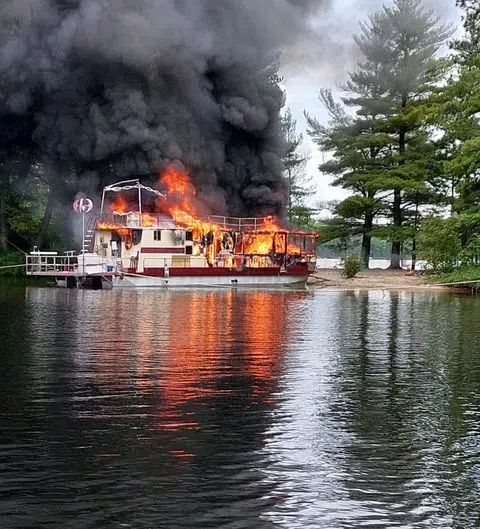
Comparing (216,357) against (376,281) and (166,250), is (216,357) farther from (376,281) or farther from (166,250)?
(166,250)

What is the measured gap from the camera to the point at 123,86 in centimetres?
6781

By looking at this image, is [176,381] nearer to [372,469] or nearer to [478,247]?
[372,469]

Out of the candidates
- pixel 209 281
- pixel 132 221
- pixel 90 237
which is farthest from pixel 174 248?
pixel 90 237

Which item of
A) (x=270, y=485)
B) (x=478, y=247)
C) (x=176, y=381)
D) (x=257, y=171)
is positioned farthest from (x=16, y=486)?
(x=257, y=171)

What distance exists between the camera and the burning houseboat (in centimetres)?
5712

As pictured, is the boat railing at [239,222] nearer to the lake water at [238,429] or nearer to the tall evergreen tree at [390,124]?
the tall evergreen tree at [390,124]

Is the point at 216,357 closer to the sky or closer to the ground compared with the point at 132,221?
closer to the ground

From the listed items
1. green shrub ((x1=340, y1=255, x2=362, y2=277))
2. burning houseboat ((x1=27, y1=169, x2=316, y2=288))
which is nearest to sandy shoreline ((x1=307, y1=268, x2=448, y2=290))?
green shrub ((x1=340, y1=255, x2=362, y2=277))

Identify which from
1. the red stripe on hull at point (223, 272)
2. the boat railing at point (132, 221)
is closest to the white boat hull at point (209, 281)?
the red stripe on hull at point (223, 272)

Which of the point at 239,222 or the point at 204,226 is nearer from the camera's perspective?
the point at 204,226

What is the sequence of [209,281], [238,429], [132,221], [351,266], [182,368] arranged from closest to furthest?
[238,429], [182,368], [209,281], [132,221], [351,266]

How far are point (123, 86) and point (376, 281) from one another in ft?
85.9

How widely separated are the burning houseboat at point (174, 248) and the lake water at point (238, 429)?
103 feet

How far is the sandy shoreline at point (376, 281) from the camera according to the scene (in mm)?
54562
